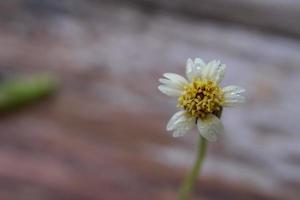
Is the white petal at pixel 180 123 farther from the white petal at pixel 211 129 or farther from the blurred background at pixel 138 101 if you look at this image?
the blurred background at pixel 138 101

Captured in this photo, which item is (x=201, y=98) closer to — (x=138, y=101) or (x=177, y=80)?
(x=177, y=80)

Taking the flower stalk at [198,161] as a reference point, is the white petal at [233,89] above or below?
above

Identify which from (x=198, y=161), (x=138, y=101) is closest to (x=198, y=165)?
(x=198, y=161)

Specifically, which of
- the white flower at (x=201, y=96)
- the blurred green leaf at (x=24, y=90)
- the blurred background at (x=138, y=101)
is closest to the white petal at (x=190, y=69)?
the white flower at (x=201, y=96)

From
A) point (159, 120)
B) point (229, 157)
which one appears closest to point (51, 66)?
point (159, 120)

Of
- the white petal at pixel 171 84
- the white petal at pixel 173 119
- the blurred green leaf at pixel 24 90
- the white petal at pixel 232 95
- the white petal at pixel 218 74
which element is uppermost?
the blurred green leaf at pixel 24 90

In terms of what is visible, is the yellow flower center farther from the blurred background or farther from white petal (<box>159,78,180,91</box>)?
the blurred background

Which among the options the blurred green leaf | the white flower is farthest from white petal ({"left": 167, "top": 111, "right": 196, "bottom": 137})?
the blurred green leaf
